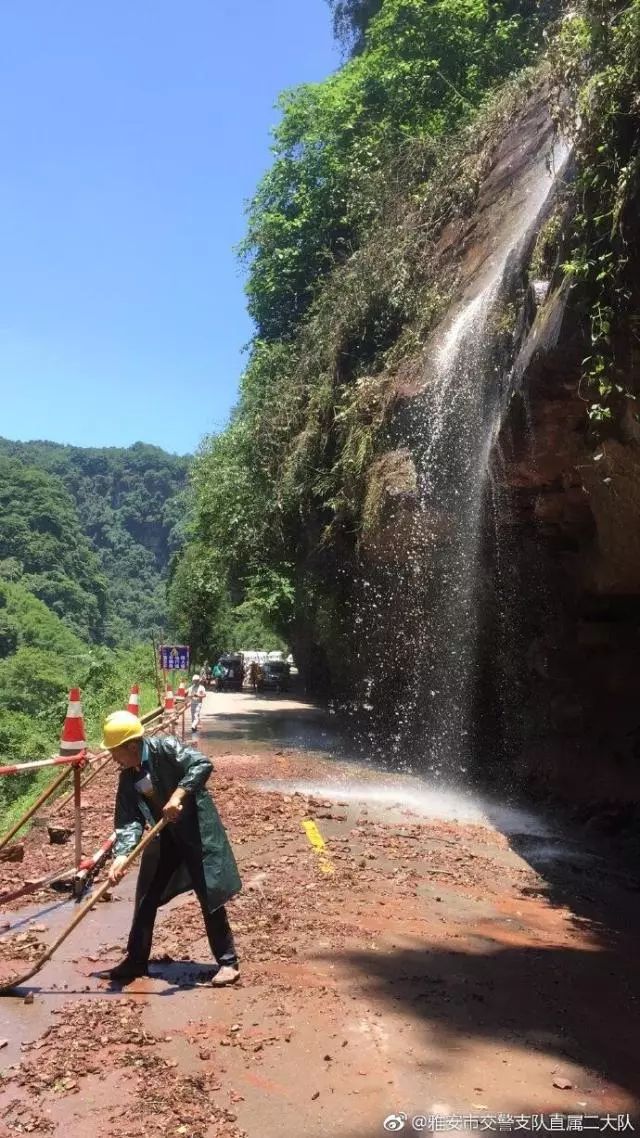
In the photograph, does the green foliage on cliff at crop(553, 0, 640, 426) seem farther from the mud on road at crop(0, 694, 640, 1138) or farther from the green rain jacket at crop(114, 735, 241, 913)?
the green rain jacket at crop(114, 735, 241, 913)

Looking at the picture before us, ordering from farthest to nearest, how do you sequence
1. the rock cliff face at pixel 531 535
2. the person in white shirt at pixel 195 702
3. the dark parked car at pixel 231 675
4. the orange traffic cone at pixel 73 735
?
the dark parked car at pixel 231 675
the person in white shirt at pixel 195 702
the rock cliff face at pixel 531 535
the orange traffic cone at pixel 73 735

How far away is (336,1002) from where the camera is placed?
14.2 feet

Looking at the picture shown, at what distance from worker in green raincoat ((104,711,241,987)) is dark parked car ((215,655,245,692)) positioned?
128 feet

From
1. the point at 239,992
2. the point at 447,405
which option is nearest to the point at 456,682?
the point at 447,405

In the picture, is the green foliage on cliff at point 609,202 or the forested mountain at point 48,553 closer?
the green foliage on cliff at point 609,202

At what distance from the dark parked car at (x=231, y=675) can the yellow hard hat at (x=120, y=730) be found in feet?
129

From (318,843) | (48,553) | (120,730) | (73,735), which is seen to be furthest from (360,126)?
(48,553)

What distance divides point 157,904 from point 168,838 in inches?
13.0

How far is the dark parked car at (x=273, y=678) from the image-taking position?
135 ft

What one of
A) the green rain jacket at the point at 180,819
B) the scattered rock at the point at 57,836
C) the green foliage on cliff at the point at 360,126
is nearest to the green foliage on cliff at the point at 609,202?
the green rain jacket at the point at 180,819

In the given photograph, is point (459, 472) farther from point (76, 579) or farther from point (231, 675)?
point (76, 579)

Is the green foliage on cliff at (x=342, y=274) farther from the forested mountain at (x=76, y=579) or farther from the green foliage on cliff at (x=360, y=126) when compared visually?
the forested mountain at (x=76, y=579)

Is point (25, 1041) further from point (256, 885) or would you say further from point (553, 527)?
point (553, 527)

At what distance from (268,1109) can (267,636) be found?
54.7 meters
